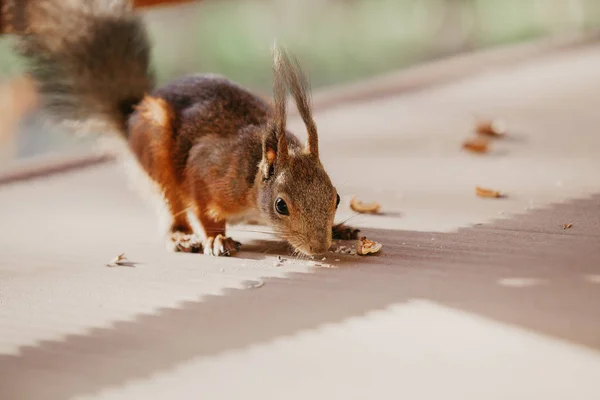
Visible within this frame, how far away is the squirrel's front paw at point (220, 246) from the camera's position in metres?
1.93

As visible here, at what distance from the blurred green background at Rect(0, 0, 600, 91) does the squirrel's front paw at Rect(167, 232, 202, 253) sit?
374cm

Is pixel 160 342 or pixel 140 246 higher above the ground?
pixel 140 246

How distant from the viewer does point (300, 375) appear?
4.07ft

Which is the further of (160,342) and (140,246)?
(140,246)

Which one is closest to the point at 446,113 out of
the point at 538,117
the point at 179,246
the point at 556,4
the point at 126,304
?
the point at 538,117

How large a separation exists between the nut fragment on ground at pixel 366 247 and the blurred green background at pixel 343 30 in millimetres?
3898

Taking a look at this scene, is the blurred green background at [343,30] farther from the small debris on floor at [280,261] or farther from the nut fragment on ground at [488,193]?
the small debris on floor at [280,261]

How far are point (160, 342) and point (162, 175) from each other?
0.78 m

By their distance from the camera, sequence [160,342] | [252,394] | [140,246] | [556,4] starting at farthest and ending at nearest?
[556,4]
[140,246]
[160,342]
[252,394]

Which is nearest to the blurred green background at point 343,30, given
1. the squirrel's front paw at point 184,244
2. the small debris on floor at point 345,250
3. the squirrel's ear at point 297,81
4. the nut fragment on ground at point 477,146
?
the nut fragment on ground at point 477,146

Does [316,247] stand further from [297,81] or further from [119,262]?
[119,262]

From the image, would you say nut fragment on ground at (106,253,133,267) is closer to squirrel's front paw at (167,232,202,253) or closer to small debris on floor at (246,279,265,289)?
squirrel's front paw at (167,232,202,253)

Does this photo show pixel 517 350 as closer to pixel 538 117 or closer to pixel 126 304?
pixel 126 304

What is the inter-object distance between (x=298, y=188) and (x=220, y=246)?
0.31m
